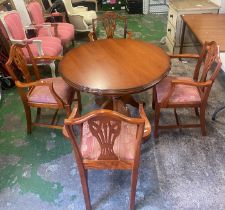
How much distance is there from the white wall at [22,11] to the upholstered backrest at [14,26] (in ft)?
1.41

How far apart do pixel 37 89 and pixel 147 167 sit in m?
1.17

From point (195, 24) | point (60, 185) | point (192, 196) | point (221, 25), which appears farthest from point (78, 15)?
point (192, 196)

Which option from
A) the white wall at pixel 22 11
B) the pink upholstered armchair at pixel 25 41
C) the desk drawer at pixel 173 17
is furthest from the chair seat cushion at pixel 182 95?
the white wall at pixel 22 11

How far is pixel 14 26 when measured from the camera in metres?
2.68

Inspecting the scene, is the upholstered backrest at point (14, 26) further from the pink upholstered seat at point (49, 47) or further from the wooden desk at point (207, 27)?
the wooden desk at point (207, 27)

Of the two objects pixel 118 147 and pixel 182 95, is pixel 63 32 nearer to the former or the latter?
pixel 182 95

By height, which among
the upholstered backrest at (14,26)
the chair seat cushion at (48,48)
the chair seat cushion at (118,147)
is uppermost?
the upholstered backrest at (14,26)

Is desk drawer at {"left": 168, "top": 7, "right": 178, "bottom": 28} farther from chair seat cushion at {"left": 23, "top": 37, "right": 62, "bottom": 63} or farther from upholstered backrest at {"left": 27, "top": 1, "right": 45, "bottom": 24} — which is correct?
upholstered backrest at {"left": 27, "top": 1, "right": 45, "bottom": 24}

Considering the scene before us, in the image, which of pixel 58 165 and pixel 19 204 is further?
pixel 58 165

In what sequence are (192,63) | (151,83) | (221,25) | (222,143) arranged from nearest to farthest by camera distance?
(151,83), (222,143), (221,25), (192,63)

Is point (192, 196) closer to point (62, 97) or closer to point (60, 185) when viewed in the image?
point (60, 185)

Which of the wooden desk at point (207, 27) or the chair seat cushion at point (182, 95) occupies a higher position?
the wooden desk at point (207, 27)

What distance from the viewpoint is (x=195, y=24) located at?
2730 millimetres

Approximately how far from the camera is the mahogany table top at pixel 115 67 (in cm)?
158
